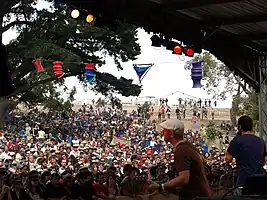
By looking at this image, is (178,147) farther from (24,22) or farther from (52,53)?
(24,22)

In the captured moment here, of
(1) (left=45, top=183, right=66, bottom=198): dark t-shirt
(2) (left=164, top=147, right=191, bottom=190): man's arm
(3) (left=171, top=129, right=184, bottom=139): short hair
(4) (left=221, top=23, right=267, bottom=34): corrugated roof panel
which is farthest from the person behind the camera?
(4) (left=221, top=23, right=267, bottom=34): corrugated roof panel

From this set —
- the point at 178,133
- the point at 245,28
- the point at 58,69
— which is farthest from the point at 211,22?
the point at 58,69

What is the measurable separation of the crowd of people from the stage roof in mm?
1771

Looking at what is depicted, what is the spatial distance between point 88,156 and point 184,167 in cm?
1447

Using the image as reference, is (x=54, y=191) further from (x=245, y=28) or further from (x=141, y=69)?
(x=141, y=69)

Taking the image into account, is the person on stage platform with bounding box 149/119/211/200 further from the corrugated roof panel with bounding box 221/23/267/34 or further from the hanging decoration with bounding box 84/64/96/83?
the hanging decoration with bounding box 84/64/96/83

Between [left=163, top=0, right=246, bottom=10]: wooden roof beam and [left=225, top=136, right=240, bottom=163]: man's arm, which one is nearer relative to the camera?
[left=225, top=136, right=240, bottom=163]: man's arm

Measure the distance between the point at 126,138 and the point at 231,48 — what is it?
19.5 metres

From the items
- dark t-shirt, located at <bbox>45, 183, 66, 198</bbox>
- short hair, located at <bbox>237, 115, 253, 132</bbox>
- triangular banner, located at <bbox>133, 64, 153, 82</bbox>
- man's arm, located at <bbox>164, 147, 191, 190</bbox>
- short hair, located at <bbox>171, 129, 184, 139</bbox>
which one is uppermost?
triangular banner, located at <bbox>133, 64, 153, 82</bbox>

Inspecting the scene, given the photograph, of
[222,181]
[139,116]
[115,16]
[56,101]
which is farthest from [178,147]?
[139,116]

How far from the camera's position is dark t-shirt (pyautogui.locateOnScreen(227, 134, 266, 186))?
16.6 feet

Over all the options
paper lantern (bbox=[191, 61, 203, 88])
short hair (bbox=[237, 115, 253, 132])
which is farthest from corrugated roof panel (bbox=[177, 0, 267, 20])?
paper lantern (bbox=[191, 61, 203, 88])

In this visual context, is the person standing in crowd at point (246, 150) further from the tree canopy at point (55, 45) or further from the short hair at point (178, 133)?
the tree canopy at point (55, 45)

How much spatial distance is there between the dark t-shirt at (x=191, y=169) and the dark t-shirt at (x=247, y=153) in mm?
1228
